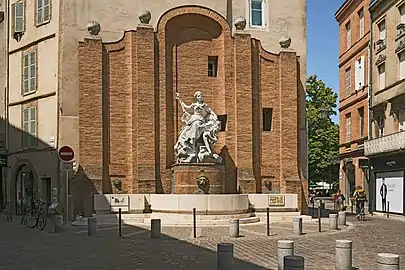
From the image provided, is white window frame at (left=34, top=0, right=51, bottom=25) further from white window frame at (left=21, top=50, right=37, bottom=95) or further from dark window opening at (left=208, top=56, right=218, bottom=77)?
dark window opening at (left=208, top=56, right=218, bottom=77)

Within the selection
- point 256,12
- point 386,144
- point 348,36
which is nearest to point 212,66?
point 256,12

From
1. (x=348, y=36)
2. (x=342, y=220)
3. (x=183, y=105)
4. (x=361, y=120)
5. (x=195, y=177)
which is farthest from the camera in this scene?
(x=348, y=36)

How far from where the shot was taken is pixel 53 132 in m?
27.1

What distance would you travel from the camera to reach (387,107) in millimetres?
31422

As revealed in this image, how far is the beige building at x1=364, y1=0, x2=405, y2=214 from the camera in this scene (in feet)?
95.1

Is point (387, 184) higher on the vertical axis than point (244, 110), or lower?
lower

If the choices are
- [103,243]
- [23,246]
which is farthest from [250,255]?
[23,246]

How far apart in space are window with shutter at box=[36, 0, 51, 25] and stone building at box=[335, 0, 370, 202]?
18.7 meters

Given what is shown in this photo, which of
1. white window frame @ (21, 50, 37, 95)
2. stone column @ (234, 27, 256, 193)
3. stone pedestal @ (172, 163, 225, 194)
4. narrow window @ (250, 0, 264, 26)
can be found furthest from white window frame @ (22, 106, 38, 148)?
narrow window @ (250, 0, 264, 26)

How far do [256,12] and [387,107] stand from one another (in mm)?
8882

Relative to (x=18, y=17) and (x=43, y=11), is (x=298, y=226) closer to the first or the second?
(x=43, y=11)

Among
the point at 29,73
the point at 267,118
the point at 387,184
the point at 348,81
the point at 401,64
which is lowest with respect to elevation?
the point at 387,184

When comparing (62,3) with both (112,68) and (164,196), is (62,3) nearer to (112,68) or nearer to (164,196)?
(112,68)

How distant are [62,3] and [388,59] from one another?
17.0 meters
